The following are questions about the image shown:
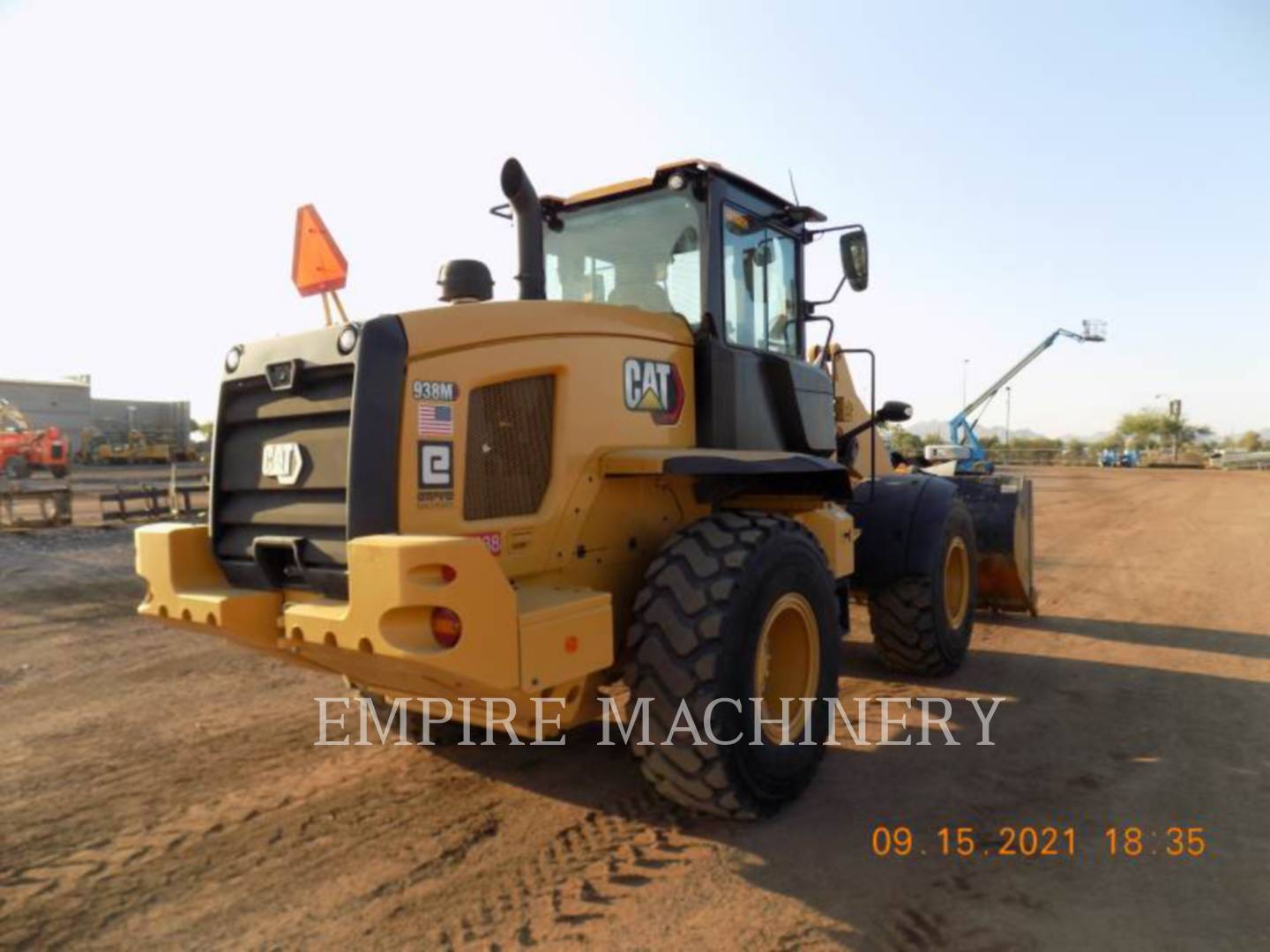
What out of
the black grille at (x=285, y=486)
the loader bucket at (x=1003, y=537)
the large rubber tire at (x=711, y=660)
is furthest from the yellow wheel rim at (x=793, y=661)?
the loader bucket at (x=1003, y=537)

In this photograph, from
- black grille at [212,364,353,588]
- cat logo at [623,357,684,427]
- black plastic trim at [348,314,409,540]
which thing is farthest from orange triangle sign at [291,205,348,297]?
cat logo at [623,357,684,427]

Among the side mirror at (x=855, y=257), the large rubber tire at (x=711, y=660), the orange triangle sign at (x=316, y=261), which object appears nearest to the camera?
the large rubber tire at (x=711, y=660)

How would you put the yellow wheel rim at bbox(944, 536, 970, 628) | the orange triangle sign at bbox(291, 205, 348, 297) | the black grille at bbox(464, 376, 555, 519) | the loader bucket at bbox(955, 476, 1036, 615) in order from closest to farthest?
the black grille at bbox(464, 376, 555, 519) < the orange triangle sign at bbox(291, 205, 348, 297) < the yellow wheel rim at bbox(944, 536, 970, 628) < the loader bucket at bbox(955, 476, 1036, 615)

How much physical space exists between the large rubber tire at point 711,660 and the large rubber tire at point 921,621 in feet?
7.07

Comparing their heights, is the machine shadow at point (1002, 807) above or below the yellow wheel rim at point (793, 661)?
below

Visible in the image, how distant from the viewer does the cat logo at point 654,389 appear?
376 centimetres

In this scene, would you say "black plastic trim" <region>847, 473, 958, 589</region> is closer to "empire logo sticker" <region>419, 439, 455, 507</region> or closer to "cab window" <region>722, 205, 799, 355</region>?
"cab window" <region>722, 205, 799, 355</region>

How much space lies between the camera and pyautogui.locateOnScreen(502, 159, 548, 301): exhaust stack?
367 centimetres

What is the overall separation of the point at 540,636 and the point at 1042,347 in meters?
40.0

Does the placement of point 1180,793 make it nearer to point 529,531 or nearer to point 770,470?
point 770,470

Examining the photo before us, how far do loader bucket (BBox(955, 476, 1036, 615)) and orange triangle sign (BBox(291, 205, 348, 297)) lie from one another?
5250 mm

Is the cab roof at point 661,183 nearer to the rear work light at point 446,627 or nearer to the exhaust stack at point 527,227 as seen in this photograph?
the exhaust stack at point 527,227

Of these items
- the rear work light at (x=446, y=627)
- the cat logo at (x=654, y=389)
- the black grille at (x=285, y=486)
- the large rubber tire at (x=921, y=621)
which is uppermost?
the cat logo at (x=654, y=389)

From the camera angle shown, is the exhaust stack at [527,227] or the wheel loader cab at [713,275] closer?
the exhaust stack at [527,227]
